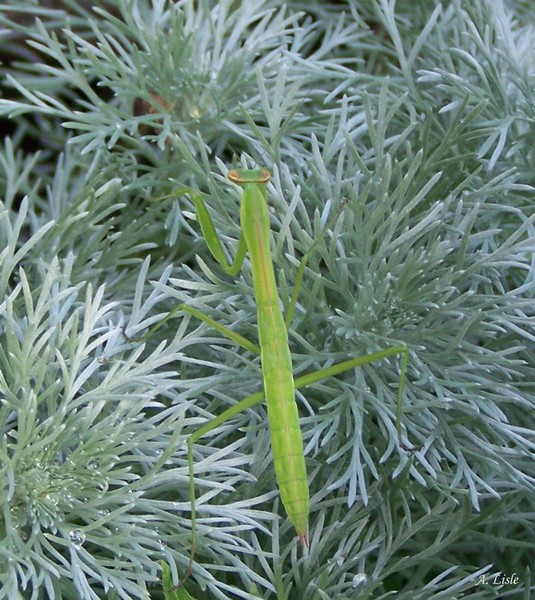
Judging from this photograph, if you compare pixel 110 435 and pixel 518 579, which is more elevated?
pixel 110 435

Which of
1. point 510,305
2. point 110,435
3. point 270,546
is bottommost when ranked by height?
point 270,546

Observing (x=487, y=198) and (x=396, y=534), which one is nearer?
(x=396, y=534)

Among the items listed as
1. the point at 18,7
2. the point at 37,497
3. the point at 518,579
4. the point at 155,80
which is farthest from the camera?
the point at 18,7

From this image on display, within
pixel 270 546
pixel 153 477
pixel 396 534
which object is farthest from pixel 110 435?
pixel 396 534

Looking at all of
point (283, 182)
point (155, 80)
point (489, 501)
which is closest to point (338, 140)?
point (283, 182)

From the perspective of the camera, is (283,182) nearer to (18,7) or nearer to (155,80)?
(155,80)

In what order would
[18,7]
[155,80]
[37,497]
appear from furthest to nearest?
[18,7] < [155,80] < [37,497]
